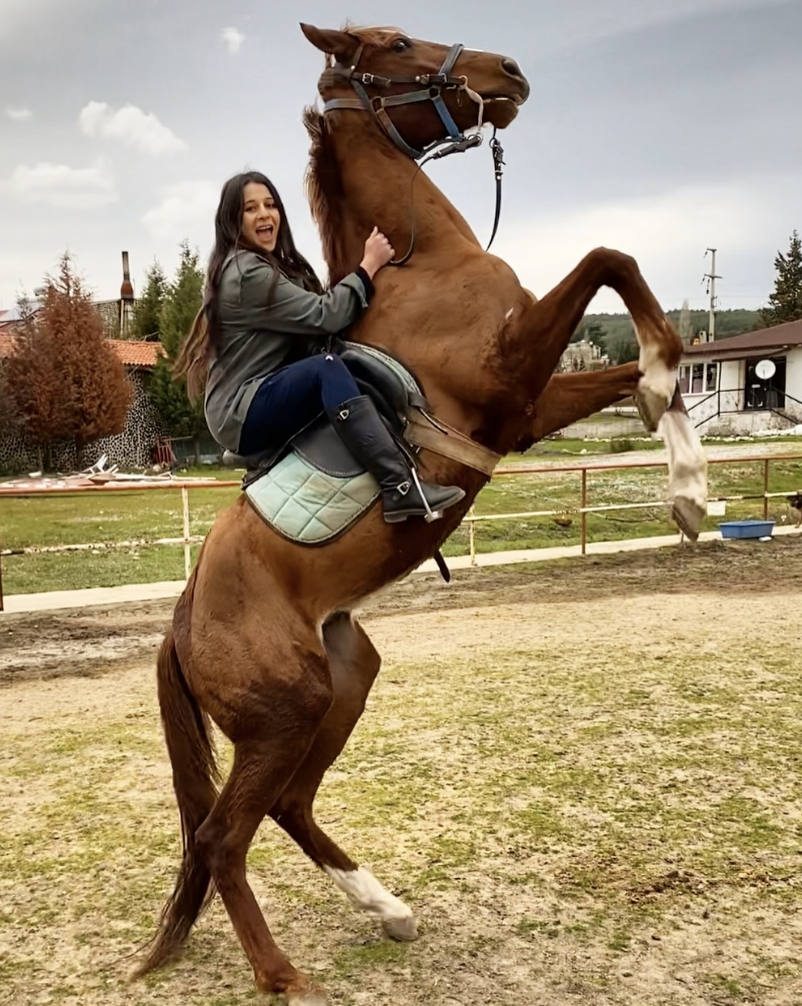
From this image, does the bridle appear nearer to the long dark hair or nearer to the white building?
the long dark hair

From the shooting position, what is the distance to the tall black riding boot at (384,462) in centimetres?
263

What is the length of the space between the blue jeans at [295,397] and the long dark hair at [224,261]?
247mm

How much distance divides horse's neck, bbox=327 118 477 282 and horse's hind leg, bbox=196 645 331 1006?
1346mm

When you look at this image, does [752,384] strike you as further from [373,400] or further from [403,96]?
[373,400]

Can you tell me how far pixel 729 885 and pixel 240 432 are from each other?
2.45 m

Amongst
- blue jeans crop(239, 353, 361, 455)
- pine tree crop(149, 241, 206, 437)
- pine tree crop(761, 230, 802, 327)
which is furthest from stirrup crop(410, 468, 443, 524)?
pine tree crop(761, 230, 802, 327)

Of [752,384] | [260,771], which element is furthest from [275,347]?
[752,384]

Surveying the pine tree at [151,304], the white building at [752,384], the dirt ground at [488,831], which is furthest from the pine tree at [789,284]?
the dirt ground at [488,831]

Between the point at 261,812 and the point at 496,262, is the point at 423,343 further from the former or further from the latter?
the point at 261,812

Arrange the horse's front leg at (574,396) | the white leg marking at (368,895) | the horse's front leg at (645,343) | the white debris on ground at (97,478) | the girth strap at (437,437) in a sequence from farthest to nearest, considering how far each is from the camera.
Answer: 1. the white debris on ground at (97,478)
2. the white leg marking at (368,895)
3. the horse's front leg at (574,396)
4. the girth strap at (437,437)
5. the horse's front leg at (645,343)

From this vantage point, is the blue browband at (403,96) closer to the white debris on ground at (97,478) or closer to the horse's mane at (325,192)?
the horse's mane at (325,192)

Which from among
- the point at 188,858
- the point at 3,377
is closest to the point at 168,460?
the point at 3,377

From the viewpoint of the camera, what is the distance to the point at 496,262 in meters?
2.83

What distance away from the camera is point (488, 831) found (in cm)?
400
